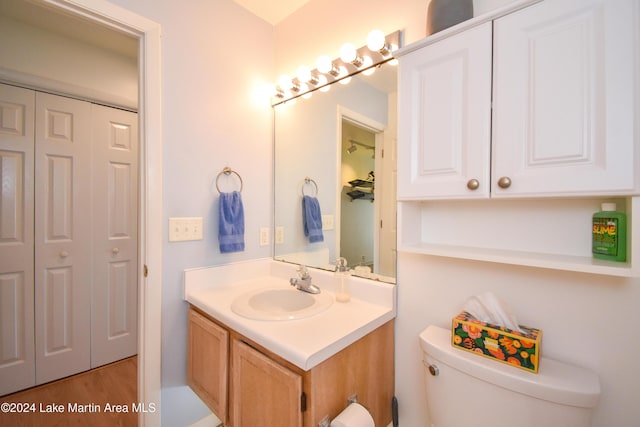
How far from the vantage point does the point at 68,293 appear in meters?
1.86

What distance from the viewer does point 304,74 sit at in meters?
1.46

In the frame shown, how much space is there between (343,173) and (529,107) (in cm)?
82

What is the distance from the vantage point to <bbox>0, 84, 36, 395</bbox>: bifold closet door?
1657mm

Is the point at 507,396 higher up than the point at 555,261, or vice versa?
the point at 555,261

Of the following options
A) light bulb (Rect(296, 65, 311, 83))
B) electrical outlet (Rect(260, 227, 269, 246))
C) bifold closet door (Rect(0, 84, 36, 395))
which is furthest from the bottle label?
bifold closet door (Rect(0, 84, 36, 395))

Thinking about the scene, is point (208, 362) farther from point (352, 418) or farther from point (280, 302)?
point (352, 418)

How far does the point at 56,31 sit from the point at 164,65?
4.29 feet

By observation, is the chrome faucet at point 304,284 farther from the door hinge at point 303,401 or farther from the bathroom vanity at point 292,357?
the door hinge at point 303,401

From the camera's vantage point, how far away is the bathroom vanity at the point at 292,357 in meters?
0.80

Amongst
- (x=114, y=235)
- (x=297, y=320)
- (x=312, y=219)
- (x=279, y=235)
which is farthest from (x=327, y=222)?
(x=114, y=235)

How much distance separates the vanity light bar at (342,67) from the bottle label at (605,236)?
3.16 feet

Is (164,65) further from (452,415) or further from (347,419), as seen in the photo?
(452,415)

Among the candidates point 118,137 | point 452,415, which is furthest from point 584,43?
point 118,137

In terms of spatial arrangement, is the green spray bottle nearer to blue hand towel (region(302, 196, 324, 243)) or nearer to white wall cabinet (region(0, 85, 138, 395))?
blue hand towel (region(302, 196, 324, 243))
